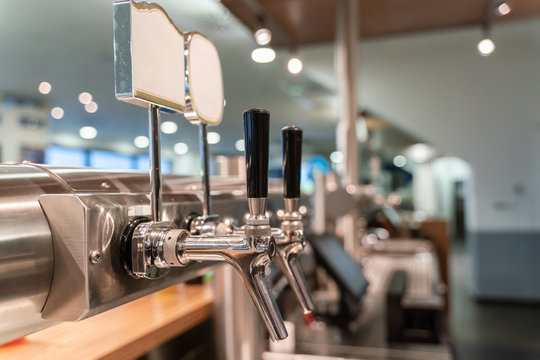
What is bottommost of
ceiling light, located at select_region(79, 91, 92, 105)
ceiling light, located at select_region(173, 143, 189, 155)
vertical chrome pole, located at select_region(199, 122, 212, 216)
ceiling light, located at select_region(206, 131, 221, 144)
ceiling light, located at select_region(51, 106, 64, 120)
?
vertical chrome pole, located at select_region(199, 122, 212, 216)

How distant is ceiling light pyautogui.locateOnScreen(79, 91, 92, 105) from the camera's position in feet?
2.06

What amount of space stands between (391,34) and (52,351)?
2517mm

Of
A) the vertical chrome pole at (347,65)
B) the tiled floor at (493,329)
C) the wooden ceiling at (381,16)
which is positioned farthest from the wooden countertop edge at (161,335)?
Answer: the tiled floor at (493,329)

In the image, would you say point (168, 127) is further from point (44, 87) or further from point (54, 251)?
point (54, 251)

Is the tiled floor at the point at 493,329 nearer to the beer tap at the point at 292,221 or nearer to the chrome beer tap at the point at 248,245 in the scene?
the beer tap at the point at 292,221

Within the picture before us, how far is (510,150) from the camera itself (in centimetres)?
427

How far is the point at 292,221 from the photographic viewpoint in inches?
21.2

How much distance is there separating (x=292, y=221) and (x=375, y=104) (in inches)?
148

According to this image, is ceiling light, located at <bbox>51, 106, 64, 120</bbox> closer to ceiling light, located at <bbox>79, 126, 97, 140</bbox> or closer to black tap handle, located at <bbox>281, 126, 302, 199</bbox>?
ceiling light, located at <bbox>79, 126, 97, 140</bbox>

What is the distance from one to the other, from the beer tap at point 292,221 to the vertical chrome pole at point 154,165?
0.47 ft

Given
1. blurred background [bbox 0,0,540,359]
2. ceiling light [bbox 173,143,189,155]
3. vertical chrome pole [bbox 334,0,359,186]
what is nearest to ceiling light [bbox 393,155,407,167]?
blurred background [bbox 0,0,540,359]

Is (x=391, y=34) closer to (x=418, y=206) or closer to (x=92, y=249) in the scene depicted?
(x=92, y=249)

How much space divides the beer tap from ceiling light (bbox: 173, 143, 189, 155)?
0.91ft

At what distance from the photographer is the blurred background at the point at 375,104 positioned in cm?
59
